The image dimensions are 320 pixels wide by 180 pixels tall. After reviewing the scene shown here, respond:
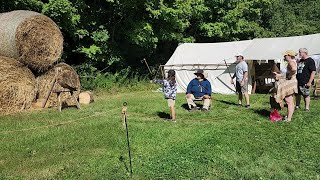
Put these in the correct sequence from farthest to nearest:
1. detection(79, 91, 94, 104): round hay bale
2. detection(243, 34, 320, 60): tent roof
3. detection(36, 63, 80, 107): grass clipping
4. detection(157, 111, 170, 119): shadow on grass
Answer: detection(243, 34, 320, 60): tent roof
detection(79, 91, 94, 104): round hay bale
detection(36, 63, 80, 107): grass clipping
detection(157, 111, 170, 119): shadow on grass

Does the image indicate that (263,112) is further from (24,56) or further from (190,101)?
(24,56)

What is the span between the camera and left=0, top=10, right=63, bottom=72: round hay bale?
12.1 meters

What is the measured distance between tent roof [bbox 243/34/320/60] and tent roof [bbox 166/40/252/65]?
0.71m

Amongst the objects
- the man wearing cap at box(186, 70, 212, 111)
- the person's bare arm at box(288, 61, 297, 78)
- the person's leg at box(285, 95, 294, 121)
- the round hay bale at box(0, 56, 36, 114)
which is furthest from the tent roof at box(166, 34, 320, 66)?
the round hay bale at box(0, 56, 36, 114)

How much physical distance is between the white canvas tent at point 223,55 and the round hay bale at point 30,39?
7153 mm

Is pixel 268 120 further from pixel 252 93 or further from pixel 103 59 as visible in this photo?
pixel 103 59

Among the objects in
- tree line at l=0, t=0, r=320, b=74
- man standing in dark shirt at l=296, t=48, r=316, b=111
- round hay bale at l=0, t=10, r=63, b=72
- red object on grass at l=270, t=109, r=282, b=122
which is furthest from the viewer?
tree line at l=0, t=0, r=320, b=74

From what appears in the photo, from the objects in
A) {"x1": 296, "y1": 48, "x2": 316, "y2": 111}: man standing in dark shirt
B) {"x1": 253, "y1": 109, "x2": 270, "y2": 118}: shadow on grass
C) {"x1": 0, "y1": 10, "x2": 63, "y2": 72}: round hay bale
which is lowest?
{"x1": 253, "y1": 109, "x2": 270, "y2": 118}: shadow on grass

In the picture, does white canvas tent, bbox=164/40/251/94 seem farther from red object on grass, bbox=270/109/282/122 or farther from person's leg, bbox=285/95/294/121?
person's leg, bbox=285/95/294/121

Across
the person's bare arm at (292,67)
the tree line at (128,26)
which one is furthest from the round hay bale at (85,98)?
the person's bare arm at (292,67)

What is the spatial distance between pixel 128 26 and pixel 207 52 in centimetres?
405

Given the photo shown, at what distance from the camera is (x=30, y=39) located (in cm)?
1254

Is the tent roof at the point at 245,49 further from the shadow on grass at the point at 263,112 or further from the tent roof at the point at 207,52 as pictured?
the shadow on grass at the point at 263,112

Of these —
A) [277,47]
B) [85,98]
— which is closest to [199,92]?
[85,98]
